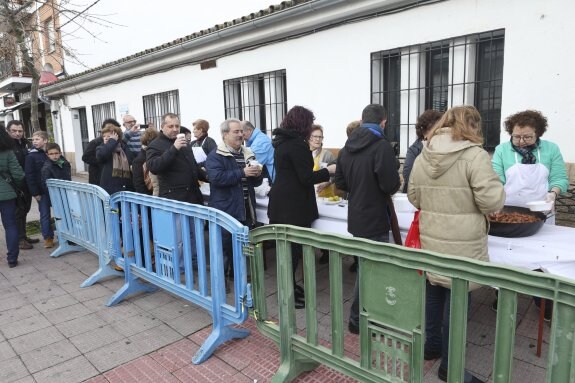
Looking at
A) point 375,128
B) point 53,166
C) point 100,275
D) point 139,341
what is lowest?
point 139,341

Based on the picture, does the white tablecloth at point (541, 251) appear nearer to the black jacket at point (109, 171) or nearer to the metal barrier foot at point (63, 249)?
the black jacket at point (109, 171)

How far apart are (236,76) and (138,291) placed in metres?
5.20

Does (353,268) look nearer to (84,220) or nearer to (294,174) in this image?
(294,174)

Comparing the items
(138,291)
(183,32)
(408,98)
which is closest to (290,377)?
(138,291)

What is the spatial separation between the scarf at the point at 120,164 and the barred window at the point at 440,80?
3.59 metres

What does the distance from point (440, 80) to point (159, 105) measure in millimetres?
7268

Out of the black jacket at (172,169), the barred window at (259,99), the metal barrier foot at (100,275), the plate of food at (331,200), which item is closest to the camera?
the plate of food at (331,200)

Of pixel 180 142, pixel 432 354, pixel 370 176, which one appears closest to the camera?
pixel 432 354

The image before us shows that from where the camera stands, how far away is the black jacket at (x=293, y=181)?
3.22 metres

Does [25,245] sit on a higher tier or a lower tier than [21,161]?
lower

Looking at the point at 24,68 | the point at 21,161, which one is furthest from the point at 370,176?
the point at 24,68

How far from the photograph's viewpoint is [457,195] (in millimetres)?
2199

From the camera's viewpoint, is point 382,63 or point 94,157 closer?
point 94,157

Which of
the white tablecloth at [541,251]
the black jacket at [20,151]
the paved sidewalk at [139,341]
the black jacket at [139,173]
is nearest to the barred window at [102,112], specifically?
the black jacket at [20,151]
